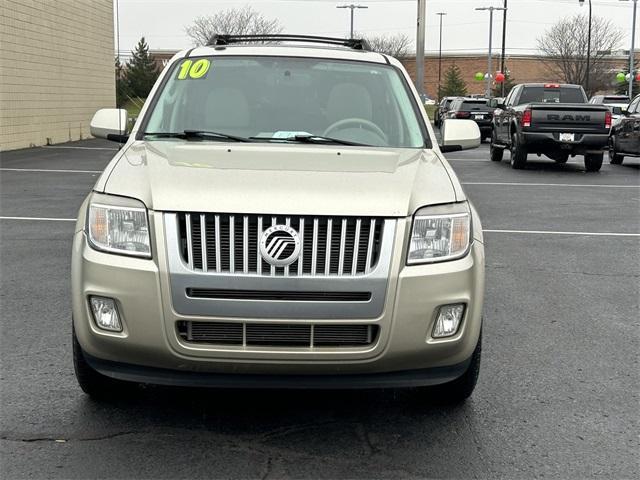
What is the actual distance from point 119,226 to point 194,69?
2.00 meters

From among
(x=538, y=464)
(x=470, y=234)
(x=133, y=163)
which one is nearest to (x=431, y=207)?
(x=470, y=234)

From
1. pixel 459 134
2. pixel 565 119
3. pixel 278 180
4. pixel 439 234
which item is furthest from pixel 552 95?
pixel 278 180

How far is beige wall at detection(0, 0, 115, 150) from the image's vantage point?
21578mm

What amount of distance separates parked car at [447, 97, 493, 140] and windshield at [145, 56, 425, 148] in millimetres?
25712

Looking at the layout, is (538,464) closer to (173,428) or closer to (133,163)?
(173,428)

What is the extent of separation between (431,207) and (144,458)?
5.21ft

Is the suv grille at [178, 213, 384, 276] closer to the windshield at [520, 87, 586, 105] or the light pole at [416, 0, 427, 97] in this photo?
the windshield at [520, 87, 586, 105]

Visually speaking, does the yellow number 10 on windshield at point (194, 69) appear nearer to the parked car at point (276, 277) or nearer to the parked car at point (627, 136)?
the parked car at point (276, 277)

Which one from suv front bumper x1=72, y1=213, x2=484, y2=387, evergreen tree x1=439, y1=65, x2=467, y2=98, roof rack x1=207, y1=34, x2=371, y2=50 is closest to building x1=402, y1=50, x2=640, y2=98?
evergreen tree x1=439, y1=65, x2=467, y2=98

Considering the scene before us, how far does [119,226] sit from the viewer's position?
3.85 meters

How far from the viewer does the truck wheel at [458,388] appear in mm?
4266

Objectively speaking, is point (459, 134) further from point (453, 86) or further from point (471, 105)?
point (453, 86)

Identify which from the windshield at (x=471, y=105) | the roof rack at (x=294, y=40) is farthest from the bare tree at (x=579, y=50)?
the roof rack at (x=294, y=40)

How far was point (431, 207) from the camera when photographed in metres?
3.90
